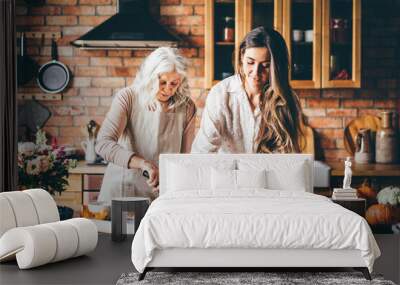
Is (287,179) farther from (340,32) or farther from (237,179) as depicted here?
(340,32)

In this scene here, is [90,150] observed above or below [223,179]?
above

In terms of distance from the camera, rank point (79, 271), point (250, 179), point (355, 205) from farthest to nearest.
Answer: point (355, 205) < point (250, 179) < point (79, 271)

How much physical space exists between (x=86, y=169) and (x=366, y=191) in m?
2.94

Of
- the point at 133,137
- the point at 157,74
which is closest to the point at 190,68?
the point at 157,74

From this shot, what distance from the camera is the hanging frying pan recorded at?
24.4 ft

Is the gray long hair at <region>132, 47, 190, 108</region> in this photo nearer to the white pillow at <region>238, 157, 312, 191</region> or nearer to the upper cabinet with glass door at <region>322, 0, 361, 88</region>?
the white pillow at <region>238, 157, 312, 191</region>

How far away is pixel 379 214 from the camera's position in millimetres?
7277

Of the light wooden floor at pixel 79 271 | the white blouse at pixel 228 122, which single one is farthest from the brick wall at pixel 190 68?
the light wooden floor at pixel 79 271

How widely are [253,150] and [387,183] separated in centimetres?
144

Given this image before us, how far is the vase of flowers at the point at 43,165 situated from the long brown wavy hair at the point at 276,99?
6.76 feet

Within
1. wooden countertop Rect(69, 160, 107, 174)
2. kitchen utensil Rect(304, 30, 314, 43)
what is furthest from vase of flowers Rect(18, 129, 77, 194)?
kitchen utensil Rect(304, 30, 314, 43)

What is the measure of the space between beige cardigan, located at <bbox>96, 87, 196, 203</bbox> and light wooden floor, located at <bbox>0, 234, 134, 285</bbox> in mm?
1230

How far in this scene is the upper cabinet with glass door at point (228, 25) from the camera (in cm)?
725

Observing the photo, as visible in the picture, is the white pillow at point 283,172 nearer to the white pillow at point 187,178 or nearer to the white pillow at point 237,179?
the white pillow at point 237,179
